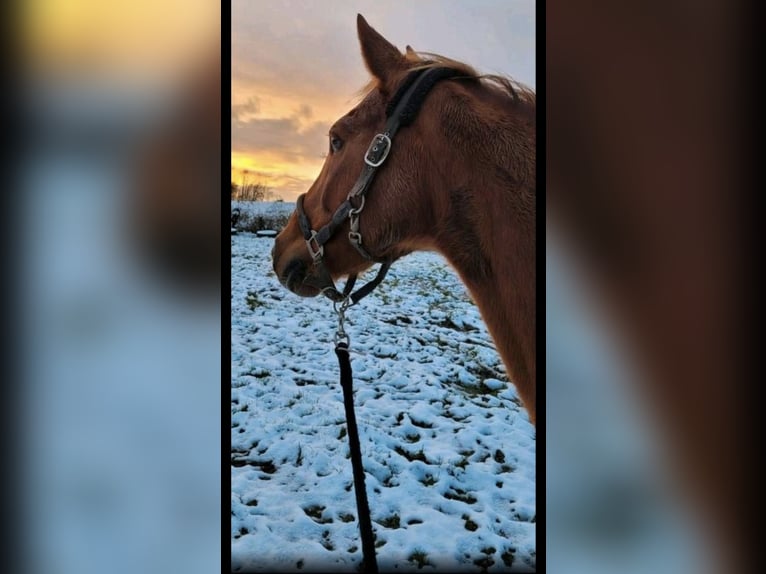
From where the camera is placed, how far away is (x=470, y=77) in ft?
3.88

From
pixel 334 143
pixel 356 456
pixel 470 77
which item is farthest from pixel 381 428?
pixel 470 77

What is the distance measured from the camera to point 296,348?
1.18m

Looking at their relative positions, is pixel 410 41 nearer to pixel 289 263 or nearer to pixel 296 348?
pixel 289 263

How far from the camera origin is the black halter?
1172 millimetres

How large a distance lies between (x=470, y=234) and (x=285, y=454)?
2.00 feet

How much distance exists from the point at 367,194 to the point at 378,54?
29cm
